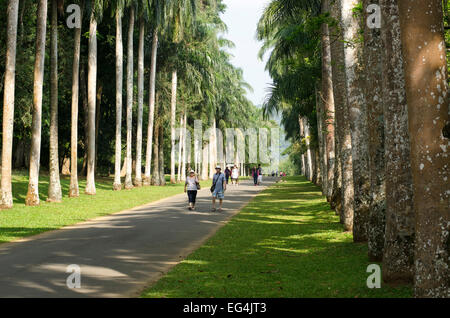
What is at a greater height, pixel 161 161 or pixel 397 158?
pixel 161 161

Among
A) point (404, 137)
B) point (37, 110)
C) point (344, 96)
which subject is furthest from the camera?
point (37, 110)

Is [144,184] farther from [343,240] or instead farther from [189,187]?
[343,240]

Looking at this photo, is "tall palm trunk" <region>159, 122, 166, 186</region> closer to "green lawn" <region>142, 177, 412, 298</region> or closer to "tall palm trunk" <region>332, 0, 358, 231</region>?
"green lawn" <region>142, 177, 412, 298</region>

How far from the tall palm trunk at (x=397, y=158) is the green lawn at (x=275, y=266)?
44cm

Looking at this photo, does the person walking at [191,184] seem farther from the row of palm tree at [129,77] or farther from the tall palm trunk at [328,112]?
the row of palm tree at [129,77]

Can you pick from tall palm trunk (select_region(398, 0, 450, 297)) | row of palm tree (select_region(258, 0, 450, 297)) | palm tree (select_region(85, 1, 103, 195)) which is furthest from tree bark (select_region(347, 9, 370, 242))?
palm tree (select_region(85, 1, 103, 195))

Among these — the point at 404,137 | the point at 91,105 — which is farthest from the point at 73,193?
the point at 404,137

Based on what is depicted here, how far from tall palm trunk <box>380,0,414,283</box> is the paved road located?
3709mm

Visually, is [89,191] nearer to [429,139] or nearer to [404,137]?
[404,137]

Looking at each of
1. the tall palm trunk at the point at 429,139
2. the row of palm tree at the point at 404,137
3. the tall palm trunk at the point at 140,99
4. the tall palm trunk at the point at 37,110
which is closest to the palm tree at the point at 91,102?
the tall palm trunk at the point at 140,99

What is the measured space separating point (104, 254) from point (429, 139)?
23.4 ft

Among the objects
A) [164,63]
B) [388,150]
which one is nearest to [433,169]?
[388,150]

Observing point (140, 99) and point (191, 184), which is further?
point (140, 99)

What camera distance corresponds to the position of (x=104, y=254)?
35.2 ft
